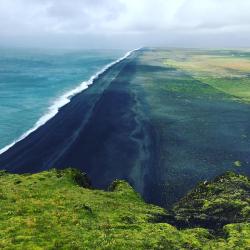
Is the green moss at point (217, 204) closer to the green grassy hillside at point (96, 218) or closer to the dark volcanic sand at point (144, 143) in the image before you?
the green grassy hillside at point (96, 218)

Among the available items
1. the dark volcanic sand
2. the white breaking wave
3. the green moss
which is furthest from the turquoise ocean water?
the green moss

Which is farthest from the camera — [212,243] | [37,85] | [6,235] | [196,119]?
[37,85]

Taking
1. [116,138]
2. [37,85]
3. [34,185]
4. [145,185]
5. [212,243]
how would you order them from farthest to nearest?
[37,85], [116,138], [145,185], [34,185], [212,243]

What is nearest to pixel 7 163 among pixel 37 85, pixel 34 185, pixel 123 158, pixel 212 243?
pixel 123 158

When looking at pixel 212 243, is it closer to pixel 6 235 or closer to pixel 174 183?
pixel 6 235

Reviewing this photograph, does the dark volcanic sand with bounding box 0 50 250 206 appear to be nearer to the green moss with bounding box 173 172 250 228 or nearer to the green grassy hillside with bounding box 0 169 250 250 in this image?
the green moss with bounding box 173 172 250 228

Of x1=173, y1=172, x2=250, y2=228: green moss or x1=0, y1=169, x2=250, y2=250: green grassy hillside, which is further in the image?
x1=173, y1=172, x2=250, y2=228: green moss
